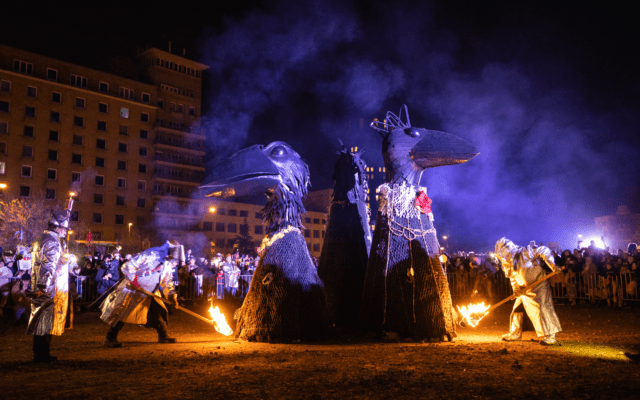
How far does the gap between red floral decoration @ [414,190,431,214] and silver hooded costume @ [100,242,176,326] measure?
4.71 meters

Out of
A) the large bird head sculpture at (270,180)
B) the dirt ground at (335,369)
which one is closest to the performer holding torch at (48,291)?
the dirt ground at (335,369)

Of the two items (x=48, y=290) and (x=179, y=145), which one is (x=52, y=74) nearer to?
(x=179, y=145)

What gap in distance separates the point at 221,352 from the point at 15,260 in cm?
1210

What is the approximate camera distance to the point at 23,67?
5319cm

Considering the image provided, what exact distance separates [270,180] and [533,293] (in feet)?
16.3

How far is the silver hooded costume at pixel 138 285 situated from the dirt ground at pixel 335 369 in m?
0.57

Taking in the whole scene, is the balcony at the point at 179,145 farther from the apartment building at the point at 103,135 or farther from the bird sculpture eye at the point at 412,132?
the bird sculpture eye at the point at 412,132

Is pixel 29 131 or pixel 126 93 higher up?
pixel 126 93

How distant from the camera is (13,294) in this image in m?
13.6

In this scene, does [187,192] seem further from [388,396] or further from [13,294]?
[388,396]

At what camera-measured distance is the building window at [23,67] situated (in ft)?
173

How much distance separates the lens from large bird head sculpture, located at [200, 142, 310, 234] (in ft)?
26.8

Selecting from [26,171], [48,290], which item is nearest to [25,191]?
[26,171]

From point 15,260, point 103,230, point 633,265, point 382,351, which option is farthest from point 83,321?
point 103,230
